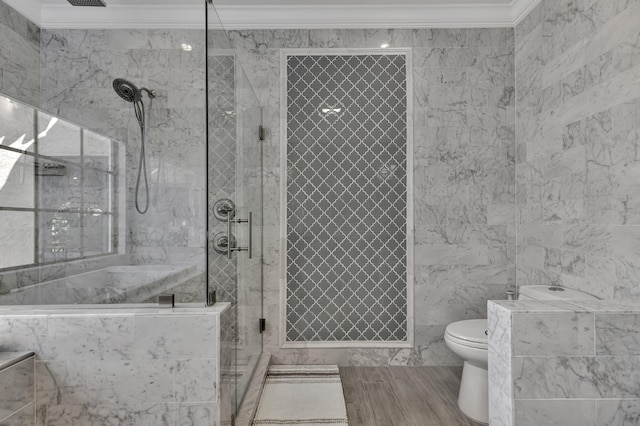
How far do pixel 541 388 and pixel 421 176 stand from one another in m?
1.55

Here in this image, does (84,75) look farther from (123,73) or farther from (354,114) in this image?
(354,114)

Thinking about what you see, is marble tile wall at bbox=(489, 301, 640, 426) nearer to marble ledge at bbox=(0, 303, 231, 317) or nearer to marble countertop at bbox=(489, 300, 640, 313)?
marble countertop at bbox=(489, 300, 640, 313)

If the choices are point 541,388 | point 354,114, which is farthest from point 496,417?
point 354,114

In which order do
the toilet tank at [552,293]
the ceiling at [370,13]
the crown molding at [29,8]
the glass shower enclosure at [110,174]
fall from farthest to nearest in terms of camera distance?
the ceiling at [370,13], the toilet tank at [552,293], the crown molding at [29,8], the glass shower enclosure at [110,174]

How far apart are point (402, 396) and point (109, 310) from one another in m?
1.72

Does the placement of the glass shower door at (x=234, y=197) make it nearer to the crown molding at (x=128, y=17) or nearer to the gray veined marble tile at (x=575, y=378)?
the crown molding at (x=128, y=17)

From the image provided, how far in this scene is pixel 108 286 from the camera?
154 cm

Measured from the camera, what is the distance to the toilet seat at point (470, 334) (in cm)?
191

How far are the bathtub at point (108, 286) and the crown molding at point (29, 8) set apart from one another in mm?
1188

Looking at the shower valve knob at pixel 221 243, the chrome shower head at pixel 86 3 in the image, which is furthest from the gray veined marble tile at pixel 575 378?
the chrome shower head at pixel 86 3

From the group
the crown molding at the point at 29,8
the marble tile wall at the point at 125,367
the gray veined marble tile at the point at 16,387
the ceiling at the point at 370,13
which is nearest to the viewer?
the gray veined marble tile at the point at 16,387

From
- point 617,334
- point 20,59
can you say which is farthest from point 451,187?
point 20,59

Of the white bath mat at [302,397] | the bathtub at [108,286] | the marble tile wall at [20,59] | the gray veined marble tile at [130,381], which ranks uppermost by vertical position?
the marble tile wall at [20,59]

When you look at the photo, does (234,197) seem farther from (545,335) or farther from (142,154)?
(545,335)
